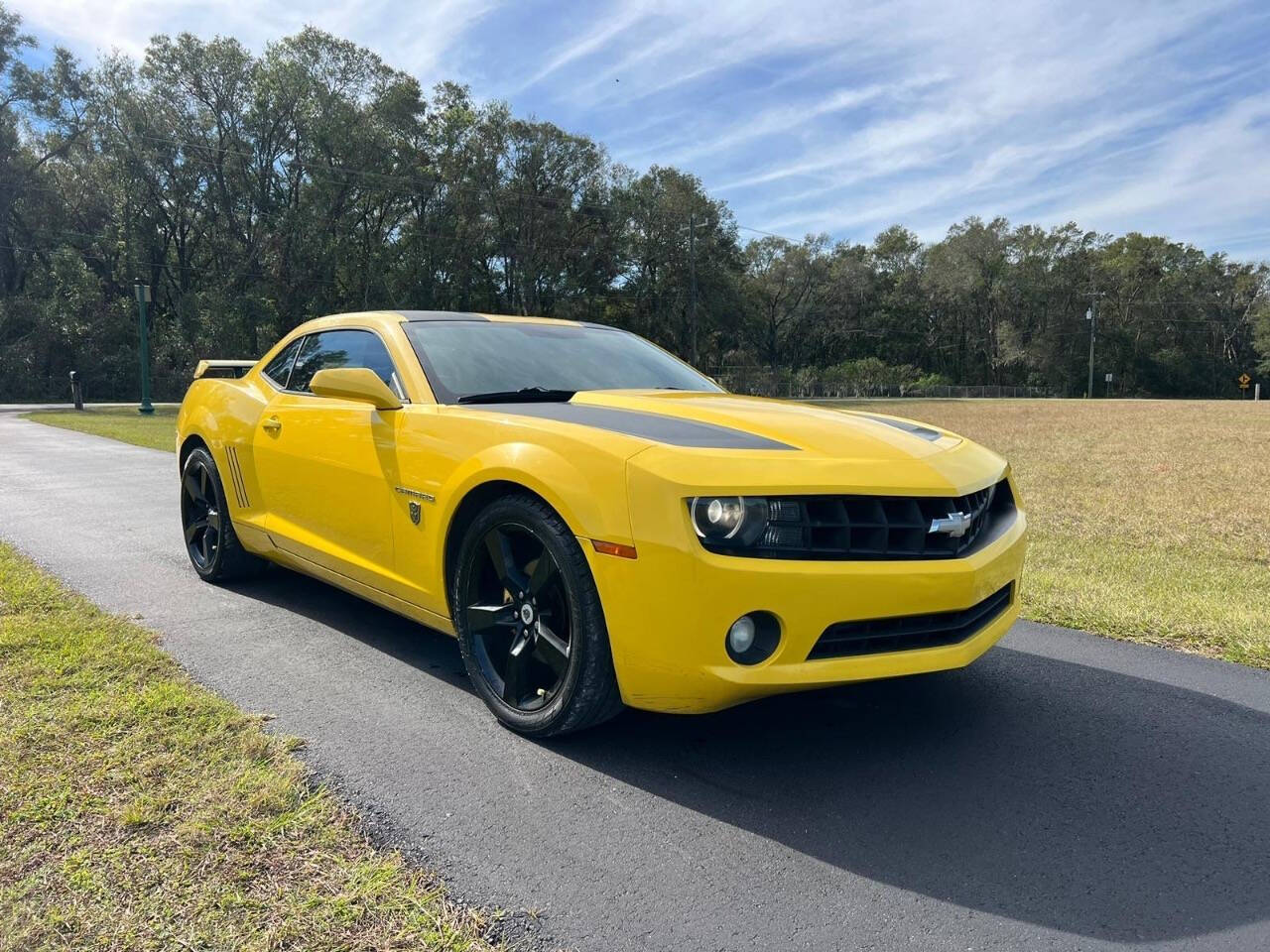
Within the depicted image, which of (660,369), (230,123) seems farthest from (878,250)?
(660,369)

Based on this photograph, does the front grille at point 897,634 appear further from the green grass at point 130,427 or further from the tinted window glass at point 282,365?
the green grass at point 130,427

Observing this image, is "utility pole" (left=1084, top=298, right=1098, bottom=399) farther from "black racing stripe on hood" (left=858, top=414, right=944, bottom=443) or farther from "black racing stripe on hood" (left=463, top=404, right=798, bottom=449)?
"black racing stripe on hood" (left=463, top=404, right=798, bottom=449)

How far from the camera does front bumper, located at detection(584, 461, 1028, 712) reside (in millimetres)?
2447

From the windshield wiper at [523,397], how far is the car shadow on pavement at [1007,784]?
3.79ft

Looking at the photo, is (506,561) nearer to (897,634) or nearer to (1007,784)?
(897,634)

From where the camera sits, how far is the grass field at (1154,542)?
436cm

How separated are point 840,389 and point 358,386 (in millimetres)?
68938

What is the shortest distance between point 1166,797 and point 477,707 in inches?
90.2

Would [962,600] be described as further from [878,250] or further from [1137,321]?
[1137,321]

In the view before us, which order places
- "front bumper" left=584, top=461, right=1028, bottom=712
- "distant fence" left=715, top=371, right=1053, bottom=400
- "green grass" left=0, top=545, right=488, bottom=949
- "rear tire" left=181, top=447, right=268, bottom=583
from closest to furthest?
"green grass" left=0, top=545, right=488, bottom=949, "front bumper" left=584, top=461, right=1028, bottom=712, "rear tire" left=181, top=447, right=268, bottom=583, "distant fence" left=715, top=371, right=1053, bottom=400

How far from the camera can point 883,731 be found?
304 cm

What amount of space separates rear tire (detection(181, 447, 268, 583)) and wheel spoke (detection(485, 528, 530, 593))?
246 cm

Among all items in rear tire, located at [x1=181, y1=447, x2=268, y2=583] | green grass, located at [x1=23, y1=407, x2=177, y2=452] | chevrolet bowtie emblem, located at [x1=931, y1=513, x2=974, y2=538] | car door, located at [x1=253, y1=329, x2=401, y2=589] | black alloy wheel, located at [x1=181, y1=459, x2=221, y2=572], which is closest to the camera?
chevrolet bowtie emblem, located at [x1=931, y1=513, x2=974, y2=538]

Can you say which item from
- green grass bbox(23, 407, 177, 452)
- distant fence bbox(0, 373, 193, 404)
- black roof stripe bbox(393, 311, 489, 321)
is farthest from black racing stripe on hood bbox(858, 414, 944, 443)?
distant fence bbox(0, 373, 193, 404)
